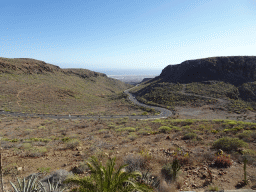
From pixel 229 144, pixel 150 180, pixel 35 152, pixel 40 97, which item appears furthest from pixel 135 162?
pixel 40 97

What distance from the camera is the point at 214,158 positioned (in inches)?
255

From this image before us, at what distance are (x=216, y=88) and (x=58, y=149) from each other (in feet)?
201

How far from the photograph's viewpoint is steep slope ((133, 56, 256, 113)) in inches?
1815

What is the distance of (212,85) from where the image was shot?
5756cm

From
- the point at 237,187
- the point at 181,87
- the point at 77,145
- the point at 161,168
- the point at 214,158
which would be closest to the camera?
the point at 237,187

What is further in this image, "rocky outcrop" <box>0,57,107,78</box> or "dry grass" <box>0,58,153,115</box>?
"rocky outcrop" <box>0,57,107,78</box>

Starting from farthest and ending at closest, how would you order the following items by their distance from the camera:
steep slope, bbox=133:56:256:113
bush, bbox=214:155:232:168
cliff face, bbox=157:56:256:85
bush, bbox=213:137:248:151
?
cliff face, bbox=157:56:256:85 < steep slope, bbox=133:56:256:113 < bush, bbox=213:137:248:151 < bush, bbox=214:155:232:168

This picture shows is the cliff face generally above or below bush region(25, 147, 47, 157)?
above

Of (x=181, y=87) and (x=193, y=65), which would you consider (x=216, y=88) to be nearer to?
(x=181, y=87)

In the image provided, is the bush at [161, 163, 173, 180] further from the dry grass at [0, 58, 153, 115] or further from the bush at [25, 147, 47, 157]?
the dry grass at [0, 58, 153, 115]

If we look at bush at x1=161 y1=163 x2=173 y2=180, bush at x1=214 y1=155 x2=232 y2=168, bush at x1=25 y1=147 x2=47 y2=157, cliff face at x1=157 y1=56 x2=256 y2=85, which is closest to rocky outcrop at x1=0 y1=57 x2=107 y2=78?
bush at x1=25 y1=147 x2=47 y2=157

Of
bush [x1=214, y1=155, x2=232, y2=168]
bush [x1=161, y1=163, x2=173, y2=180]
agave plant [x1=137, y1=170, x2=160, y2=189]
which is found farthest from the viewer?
bush [x1=214, y1=155, x2=232, y2=168]

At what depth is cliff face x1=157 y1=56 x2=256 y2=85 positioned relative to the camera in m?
61.1

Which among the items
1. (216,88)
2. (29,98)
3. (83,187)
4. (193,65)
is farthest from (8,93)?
(193,65)
